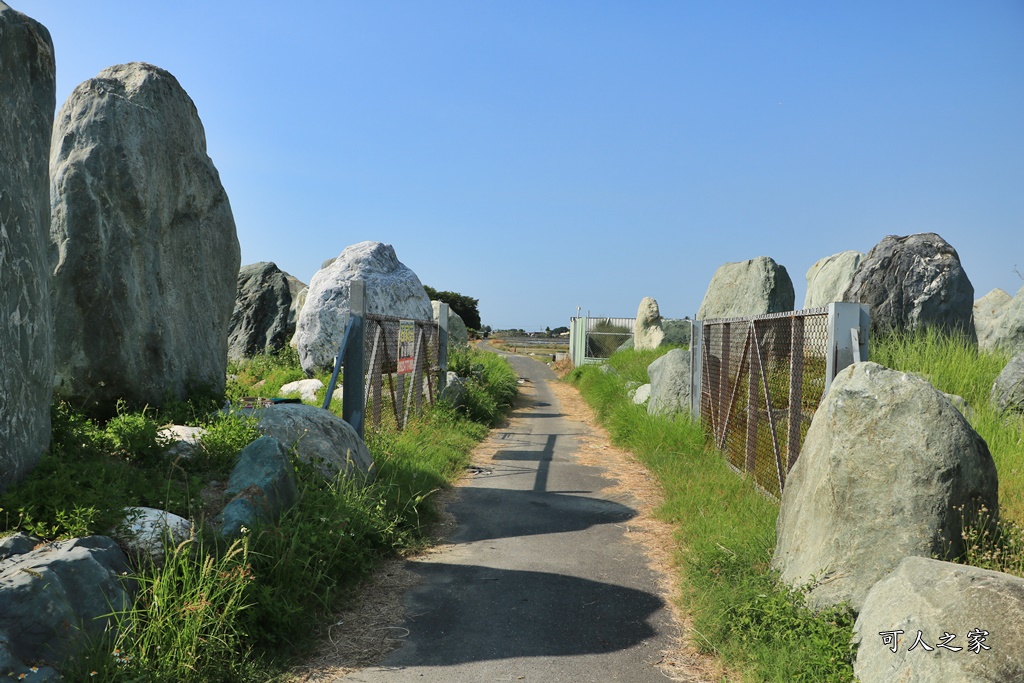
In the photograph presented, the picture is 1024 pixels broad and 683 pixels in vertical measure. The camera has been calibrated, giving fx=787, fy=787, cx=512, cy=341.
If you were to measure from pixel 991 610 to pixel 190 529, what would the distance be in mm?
3938

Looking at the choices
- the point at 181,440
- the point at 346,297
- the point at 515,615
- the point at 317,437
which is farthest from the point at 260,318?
the point at 515,615

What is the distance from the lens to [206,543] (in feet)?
Answer: 14.6

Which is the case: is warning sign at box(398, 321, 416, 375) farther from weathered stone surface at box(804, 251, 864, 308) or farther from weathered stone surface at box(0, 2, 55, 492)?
weathered stone surface at box(804, 251, 864, 308)

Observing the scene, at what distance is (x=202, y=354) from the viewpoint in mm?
7758

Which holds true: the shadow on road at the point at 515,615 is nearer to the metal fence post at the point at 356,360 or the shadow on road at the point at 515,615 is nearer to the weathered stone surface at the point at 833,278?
the metal fence post at the point at 356,360

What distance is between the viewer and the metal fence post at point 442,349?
13.1 meters

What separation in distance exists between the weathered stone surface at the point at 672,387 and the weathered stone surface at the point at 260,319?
414 inches

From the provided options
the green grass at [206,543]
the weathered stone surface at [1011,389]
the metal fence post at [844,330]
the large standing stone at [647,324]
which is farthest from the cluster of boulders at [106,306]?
the large standing stone at [647,324]

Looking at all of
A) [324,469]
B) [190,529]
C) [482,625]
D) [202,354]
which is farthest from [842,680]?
[202,354]

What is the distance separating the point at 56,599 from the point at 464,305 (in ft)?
181

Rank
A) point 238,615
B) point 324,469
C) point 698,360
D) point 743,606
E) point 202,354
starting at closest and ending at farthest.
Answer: point 238,615 < point 743,606 < point 324,469 < point 202,354 < point 698,360

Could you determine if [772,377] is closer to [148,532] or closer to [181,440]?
[181,440]

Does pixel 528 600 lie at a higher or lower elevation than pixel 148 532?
lower

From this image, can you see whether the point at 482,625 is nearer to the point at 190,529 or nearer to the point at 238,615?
the point at 238,615
